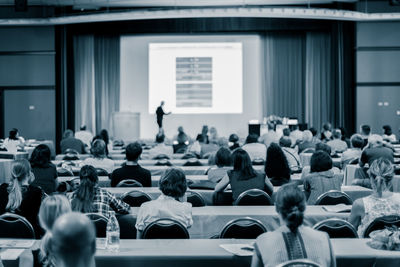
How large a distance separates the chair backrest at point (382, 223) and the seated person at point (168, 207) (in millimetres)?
1286

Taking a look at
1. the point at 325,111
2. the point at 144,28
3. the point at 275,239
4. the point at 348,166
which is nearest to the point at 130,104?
the point at 144,28

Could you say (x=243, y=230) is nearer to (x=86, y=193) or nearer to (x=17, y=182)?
(x=86, y=193)

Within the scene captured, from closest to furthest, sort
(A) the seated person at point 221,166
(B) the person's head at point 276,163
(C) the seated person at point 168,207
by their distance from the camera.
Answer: (C) the seated person at point 168,207 < (B) the person's head at point 276,163 < (A) the seated person at point 221,166

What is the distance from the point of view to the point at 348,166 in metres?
8.26

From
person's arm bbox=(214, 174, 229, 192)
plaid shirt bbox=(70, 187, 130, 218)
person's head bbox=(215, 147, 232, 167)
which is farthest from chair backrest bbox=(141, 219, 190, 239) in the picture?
person's head bbox=(215, 147, 232, 167)

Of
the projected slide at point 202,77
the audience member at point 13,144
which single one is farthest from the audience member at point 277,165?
the projected slide at point 202,77

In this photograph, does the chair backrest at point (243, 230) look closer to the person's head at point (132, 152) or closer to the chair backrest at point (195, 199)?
the chair backrest at point (195, 199)

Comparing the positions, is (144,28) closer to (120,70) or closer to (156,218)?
(120,70)

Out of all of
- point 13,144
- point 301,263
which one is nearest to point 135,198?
point 301,263

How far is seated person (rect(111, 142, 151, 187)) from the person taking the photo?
667cm

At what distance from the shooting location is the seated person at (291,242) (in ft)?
9.17

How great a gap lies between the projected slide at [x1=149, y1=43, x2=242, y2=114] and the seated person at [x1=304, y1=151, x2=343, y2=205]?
1295 centimetres

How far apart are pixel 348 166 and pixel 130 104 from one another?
12.5 metres

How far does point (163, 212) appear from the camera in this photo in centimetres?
424
